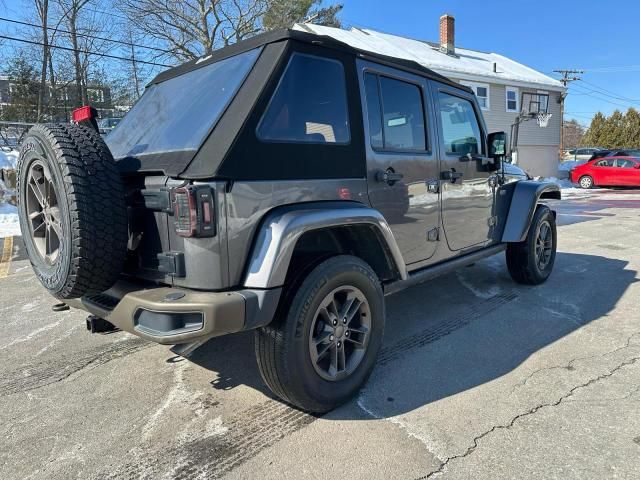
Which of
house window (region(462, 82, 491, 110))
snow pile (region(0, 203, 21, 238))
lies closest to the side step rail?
snow pile (region(0, 203, 21, 238))

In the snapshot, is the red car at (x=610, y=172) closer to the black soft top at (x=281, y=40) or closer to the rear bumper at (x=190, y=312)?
the black soft top at (x=281, y=40)

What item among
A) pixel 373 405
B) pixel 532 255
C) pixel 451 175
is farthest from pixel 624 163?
pixel 373 405

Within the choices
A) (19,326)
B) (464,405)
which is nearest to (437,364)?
(464,405)

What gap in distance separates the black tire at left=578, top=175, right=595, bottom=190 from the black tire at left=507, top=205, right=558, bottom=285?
1956 cm

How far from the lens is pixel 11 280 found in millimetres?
6102

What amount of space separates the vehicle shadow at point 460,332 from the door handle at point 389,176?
1.29 metres

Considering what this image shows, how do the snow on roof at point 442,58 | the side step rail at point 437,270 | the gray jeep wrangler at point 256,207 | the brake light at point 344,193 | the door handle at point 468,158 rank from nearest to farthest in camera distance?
the gray jeep wrangler at point 256,207 < the brake light at point 344,193 < the side step rail at point 437,270 < the door handle at point 468,158 < the snow on roof at point 442,58

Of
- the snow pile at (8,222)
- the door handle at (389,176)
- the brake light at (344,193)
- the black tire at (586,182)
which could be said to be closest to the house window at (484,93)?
the black tire at (586,182)

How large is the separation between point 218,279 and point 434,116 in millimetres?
2308

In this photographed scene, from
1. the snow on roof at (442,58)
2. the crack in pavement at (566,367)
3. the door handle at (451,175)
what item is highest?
the snow on roof at (442,58)

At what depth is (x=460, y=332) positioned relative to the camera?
3953 mm

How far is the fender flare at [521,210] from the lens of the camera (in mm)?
4730

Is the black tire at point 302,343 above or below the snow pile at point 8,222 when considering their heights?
below

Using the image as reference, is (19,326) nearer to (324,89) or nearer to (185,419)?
(185,419)
